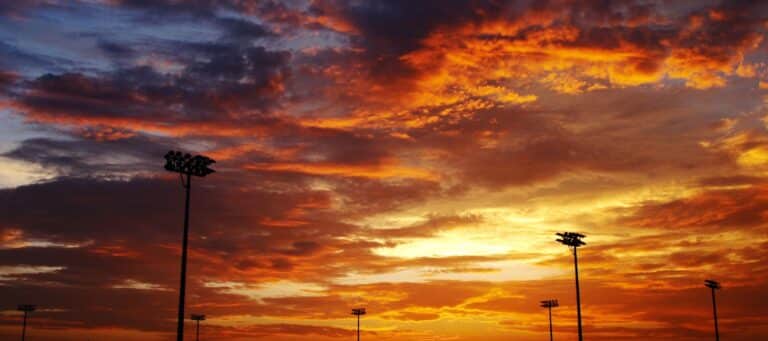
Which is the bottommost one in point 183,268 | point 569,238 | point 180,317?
point 180,317

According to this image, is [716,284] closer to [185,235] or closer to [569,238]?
[569,238]

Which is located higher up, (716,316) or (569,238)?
(569,238)

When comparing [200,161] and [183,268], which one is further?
[200,161]

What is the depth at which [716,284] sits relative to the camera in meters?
Answer: 98.4

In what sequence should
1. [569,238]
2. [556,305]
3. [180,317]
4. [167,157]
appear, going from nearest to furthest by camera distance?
[180,317] < [167,157] < [569,238] < [556,305]

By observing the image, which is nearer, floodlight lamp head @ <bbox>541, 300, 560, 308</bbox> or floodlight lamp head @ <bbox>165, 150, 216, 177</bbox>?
floodlight lamp head @ <bbox>165, 150, 216, 177</bbox>

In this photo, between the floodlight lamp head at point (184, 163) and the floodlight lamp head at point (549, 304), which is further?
the floodlight lamp head at point (549, 304)

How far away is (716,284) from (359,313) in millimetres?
55607

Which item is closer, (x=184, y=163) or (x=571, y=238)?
(x=184, y=163)

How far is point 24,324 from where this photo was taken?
409ft

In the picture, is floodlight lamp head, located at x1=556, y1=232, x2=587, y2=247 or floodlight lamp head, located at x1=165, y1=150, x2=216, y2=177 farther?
floodlight lamp head, located at x1=556, y1=232, x2=587, y2=247

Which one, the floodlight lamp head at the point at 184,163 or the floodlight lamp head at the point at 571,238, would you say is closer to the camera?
the floodlight lamp head at the point at 184,163

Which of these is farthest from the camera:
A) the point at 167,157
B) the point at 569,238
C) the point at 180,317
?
Result: the point at 569,238

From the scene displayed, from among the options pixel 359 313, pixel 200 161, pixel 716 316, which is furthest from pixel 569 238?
pixel 359 313
